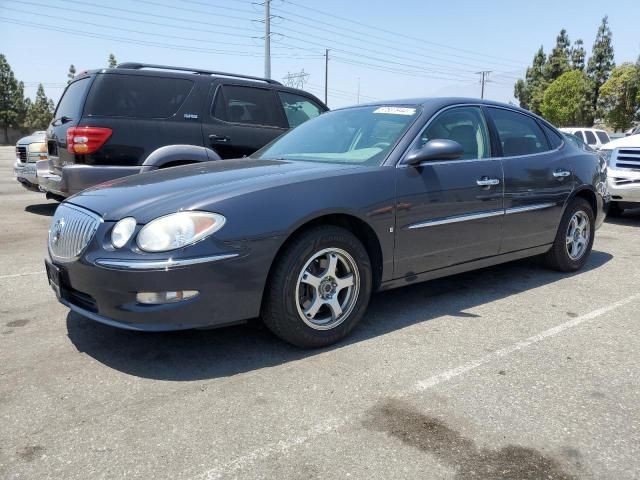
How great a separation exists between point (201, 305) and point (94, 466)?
92 centimetres

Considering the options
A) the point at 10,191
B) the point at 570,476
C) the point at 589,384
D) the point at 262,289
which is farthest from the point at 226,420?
the point at 10,191

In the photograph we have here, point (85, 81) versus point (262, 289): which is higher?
point (85, 81)

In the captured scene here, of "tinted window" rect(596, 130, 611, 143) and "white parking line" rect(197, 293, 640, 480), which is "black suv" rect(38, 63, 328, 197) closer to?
"white parking line" rect(197, 293, 640, 480)

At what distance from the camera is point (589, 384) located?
2875 millimetres

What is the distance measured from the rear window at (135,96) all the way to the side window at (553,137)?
399 centimetres

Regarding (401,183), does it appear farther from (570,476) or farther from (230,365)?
(570,476)

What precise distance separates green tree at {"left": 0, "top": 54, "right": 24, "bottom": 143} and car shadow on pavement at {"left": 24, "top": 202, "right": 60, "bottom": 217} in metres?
63.0

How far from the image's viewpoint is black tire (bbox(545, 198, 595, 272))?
5.00 m

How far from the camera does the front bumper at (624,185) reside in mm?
8023

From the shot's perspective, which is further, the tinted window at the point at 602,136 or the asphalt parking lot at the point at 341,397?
the tinted window at the point at 602,136

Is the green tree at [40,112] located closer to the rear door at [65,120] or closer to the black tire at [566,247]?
the rear door at [65,120]

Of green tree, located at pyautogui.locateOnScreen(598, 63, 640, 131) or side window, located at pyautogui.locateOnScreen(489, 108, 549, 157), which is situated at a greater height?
green tree, located at pyautogui.locateOnScreen(598, 63, 640, 131)

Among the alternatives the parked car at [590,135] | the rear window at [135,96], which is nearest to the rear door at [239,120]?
the rear window at [135,96]

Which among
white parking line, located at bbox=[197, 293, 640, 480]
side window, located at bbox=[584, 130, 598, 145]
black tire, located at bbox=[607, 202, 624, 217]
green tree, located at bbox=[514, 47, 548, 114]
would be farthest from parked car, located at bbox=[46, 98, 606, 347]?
green tree, located at bbox=[514, 47, 548, 114]
